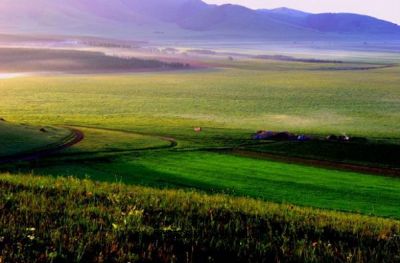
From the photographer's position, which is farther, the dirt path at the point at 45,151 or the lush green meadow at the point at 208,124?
the dirt path at the point at 45,151

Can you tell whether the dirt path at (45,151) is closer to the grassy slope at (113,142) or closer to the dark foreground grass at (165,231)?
the grassy slope at (113,142)

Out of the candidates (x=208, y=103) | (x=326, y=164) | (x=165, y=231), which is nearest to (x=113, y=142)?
(x=326, y=164)

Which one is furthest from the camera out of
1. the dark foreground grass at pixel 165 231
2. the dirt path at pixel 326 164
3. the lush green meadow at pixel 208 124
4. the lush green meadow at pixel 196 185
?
the dirt path at pixel 326 164

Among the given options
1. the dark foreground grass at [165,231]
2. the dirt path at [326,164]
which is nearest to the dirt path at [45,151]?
the dirt path at [326,164]

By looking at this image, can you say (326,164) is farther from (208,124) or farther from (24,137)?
(208,124)

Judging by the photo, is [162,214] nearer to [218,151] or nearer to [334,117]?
[218,151]
